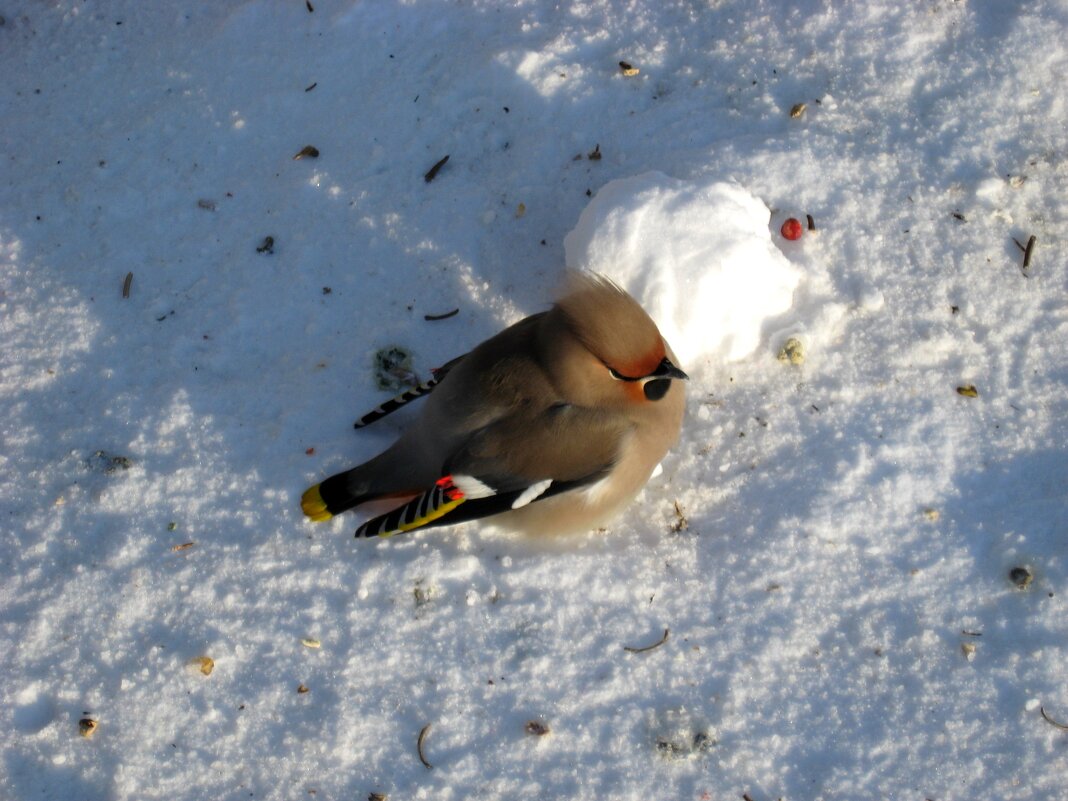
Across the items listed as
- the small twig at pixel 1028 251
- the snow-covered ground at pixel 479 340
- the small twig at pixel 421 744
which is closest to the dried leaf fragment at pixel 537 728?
the snow-covered ground at pixel 479 340

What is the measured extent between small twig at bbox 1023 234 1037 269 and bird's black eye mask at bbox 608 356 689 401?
4.73ft

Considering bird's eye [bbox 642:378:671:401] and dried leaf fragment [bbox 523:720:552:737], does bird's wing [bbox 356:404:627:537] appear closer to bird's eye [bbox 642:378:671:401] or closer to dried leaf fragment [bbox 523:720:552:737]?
bird's eye [bbox 642:378:671:401]

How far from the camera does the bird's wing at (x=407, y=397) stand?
325cm

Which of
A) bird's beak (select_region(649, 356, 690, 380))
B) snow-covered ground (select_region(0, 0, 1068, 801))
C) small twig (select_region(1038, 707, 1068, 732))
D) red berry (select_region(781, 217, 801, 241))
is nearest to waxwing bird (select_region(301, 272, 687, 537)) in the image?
bird's beak (select_region(649, 356, 690, 380))

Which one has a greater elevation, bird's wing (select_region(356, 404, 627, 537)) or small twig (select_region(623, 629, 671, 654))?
bird's wing (select_region(356, 404, 627, 537))

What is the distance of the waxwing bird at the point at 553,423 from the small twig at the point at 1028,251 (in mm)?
1397

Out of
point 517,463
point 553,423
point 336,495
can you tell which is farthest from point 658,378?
point 336,495

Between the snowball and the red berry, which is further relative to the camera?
the red berry

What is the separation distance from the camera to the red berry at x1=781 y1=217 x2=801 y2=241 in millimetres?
3520

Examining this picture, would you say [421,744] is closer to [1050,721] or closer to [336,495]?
[336,495]

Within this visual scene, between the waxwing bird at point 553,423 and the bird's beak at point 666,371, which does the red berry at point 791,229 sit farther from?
the bird's beak at point 666,371

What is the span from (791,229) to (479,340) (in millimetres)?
1181

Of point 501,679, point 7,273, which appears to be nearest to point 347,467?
point 501,679

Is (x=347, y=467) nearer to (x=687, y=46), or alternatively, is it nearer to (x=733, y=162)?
(x=733, y=162)
